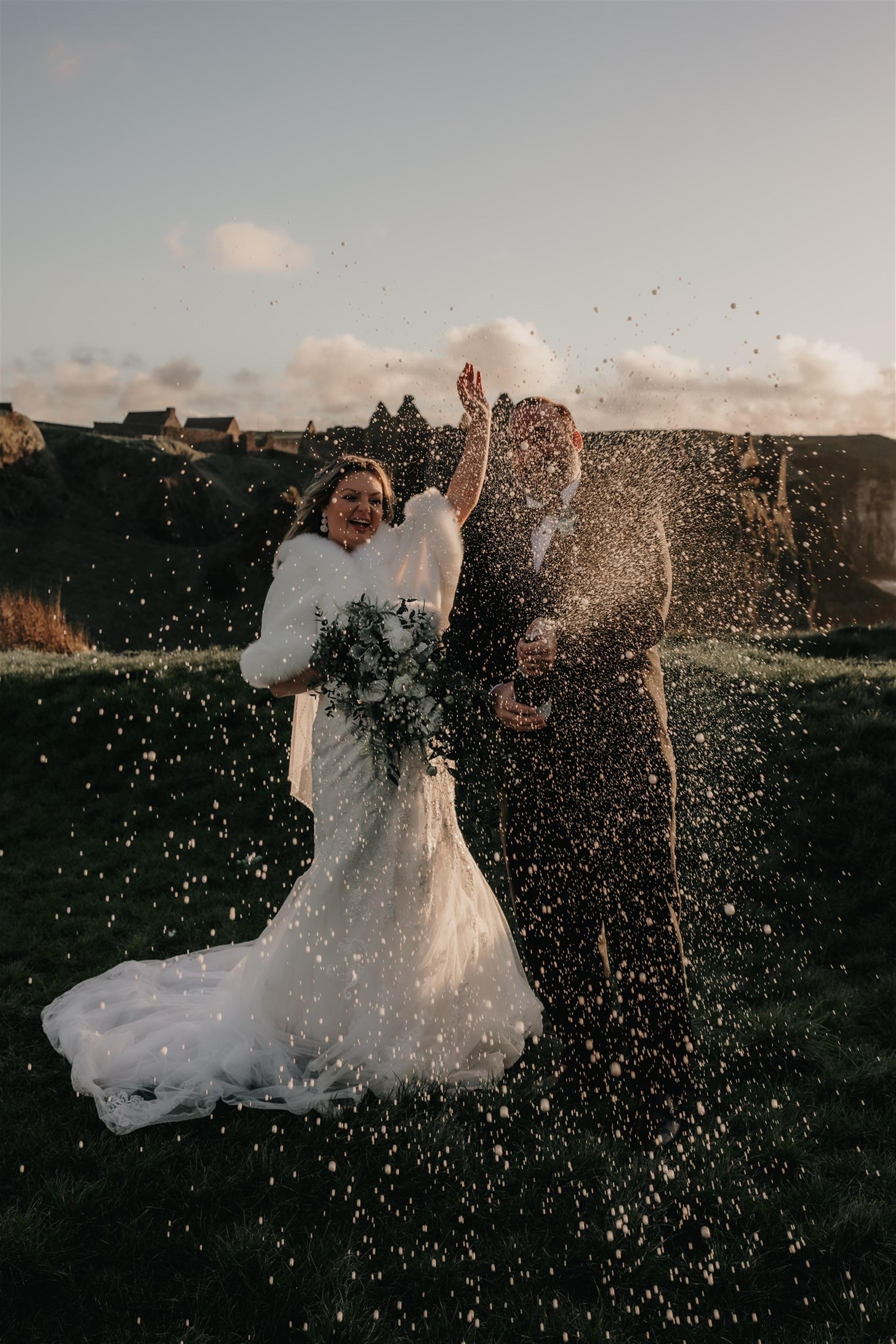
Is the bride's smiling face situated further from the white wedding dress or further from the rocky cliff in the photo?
the rocky cliff

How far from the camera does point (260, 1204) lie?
135 inches

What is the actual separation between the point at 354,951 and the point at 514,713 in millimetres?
1613

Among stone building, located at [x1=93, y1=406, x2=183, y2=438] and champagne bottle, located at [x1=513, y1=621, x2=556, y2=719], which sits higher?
stone building, located at [x1=93, y1=406, x2=183, y2=438]

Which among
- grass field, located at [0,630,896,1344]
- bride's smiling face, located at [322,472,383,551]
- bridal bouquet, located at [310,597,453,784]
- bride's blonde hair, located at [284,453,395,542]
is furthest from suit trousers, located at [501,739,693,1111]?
bride's blonde hair, located at [284,453,395,542]

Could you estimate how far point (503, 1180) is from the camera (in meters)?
3.63

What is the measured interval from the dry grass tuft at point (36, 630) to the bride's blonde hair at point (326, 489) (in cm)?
1176

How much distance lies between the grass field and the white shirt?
1202 millimetres

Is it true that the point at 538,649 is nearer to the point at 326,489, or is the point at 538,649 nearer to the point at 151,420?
the point at 326,489

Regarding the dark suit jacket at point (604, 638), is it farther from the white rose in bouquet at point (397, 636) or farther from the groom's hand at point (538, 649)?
the white rose in bouquet at point (397, 636)

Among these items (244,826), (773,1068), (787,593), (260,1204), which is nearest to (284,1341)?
(260,1204)

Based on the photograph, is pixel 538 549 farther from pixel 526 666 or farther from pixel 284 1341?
pixel 284 1341

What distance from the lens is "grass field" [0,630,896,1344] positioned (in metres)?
2.99

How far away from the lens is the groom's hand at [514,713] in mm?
3836

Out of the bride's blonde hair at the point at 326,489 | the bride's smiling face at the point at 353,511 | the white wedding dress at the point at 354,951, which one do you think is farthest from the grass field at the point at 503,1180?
the bride's blonde hair at the point at 326,489
